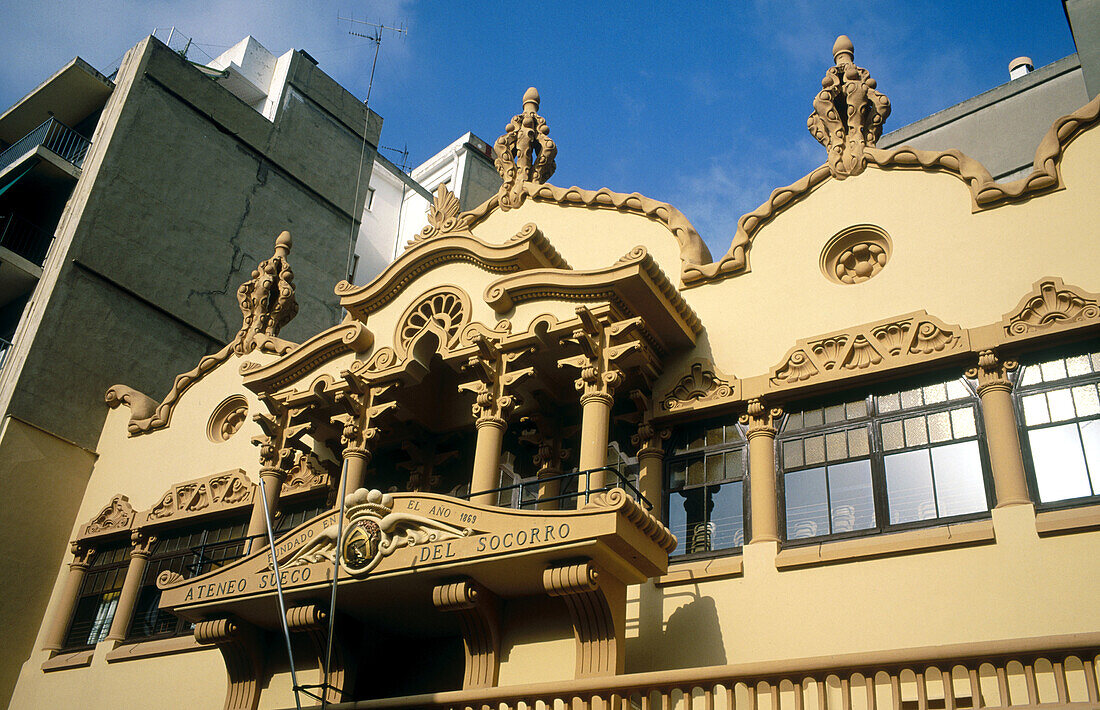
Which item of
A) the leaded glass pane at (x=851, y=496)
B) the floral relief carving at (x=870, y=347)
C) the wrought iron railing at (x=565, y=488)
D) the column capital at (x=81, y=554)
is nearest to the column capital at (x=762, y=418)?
the floral relief carving at (x=870, y=347)

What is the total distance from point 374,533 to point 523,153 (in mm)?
7889

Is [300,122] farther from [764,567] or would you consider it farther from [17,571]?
[764,567]

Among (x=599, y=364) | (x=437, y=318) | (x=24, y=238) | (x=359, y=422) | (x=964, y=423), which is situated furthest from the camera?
(x=24, y=238)

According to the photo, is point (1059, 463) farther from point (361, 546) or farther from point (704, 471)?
point (361, 546)

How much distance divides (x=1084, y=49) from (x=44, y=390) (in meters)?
21.3

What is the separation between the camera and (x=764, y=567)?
510 inches

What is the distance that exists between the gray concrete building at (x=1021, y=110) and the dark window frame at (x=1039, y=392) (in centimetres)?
949

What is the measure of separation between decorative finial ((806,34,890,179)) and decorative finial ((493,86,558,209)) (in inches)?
185

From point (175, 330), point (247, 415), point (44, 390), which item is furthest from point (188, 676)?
point (175, 330)

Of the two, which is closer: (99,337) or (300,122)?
(99,337)

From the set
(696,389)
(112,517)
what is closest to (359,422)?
(696,389)

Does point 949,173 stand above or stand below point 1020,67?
below

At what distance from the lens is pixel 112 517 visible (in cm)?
2055

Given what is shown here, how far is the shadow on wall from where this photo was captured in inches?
503
